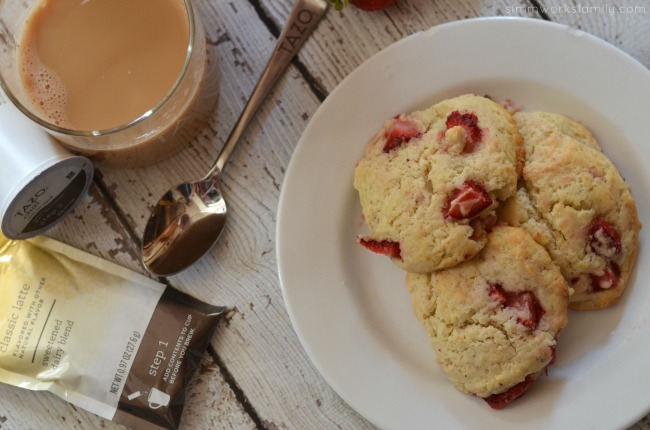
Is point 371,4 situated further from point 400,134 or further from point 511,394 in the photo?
point 511,394

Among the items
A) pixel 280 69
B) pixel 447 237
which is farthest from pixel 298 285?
pixel 280 69

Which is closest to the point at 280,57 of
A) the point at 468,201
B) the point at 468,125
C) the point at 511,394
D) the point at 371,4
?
the point at 371,4

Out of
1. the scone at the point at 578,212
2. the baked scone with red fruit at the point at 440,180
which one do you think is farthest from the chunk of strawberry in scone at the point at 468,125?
the scone at the point at 578,212

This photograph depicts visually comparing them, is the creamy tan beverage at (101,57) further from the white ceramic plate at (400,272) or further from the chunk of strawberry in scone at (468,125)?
the chunk of strawberry in scone at (468,125)

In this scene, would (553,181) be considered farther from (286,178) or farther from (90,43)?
(90,43)

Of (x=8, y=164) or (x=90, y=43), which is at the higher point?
(x=90, y=43)
